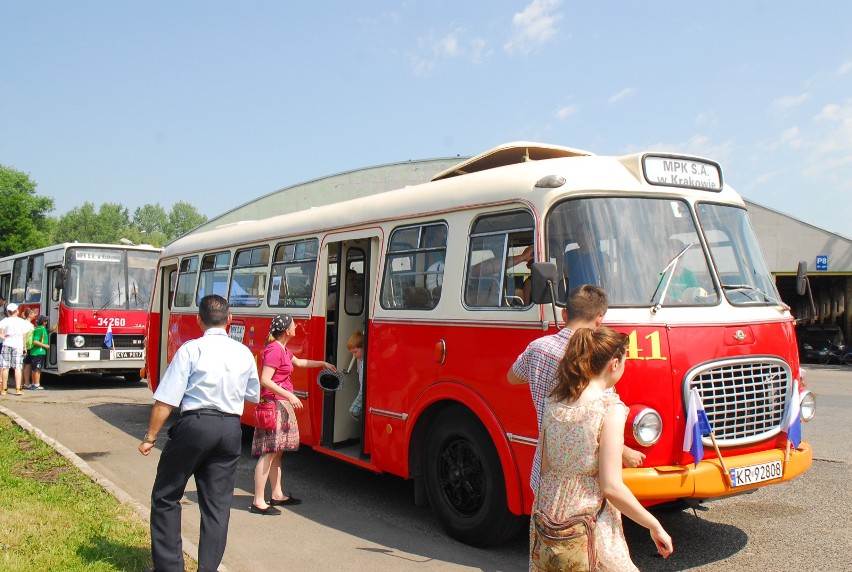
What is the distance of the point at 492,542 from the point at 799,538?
2.47m

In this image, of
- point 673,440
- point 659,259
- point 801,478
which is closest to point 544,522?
point 673,440

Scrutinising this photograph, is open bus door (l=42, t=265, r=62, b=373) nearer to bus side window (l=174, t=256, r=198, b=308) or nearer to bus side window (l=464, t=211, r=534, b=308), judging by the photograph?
bus side window (l=174, t=256, r=198, b=308)

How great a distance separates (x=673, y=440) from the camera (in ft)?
16.5

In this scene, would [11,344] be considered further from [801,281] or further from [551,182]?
[801,281]

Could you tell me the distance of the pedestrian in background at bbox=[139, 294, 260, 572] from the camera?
15.7 feet

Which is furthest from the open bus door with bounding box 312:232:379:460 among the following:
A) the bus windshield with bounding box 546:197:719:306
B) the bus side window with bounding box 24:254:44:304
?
the bus side window with bounding box 24:254:44:304

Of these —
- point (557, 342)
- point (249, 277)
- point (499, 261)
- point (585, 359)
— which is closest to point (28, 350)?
point (249, 277)

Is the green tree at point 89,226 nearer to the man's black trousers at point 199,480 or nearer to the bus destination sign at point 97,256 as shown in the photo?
the bus destination sign at point 97,256

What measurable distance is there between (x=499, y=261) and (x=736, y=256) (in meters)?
1.91

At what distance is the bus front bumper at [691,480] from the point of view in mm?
4855

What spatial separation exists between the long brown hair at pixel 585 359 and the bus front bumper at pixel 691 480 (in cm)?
184

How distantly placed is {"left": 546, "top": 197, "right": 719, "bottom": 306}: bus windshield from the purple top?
282 cm

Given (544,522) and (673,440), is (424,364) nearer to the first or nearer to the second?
(673,440)

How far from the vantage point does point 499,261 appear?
5824 mm
